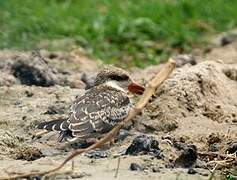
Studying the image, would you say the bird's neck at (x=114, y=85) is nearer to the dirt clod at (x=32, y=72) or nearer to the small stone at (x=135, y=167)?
the dirt clod at (x=32, y=72)

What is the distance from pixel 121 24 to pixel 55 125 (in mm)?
6156

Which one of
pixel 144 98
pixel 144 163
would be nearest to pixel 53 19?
pixel 144 163

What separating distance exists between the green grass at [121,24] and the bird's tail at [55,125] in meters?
4.42

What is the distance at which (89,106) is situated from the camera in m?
8.70

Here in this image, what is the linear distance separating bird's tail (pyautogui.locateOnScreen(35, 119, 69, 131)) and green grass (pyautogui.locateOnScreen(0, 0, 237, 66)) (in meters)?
4.42

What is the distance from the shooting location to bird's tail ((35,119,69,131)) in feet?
27.7

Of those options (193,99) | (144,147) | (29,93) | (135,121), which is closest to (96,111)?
(135,121)

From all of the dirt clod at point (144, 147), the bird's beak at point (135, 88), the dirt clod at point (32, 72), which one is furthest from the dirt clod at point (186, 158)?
the dirt clod at point (32, 72)

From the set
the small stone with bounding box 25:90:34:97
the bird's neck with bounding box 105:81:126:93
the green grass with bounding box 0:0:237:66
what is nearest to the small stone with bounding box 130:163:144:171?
the bird's neck with bounding box 105:81:126:93

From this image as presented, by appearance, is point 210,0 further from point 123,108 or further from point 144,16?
point 123,108

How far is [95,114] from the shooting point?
340 inches

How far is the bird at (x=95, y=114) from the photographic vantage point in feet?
27.8

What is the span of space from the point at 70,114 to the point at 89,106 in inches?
6.7

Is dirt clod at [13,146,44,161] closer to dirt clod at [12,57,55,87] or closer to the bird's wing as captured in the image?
the bird's wing
